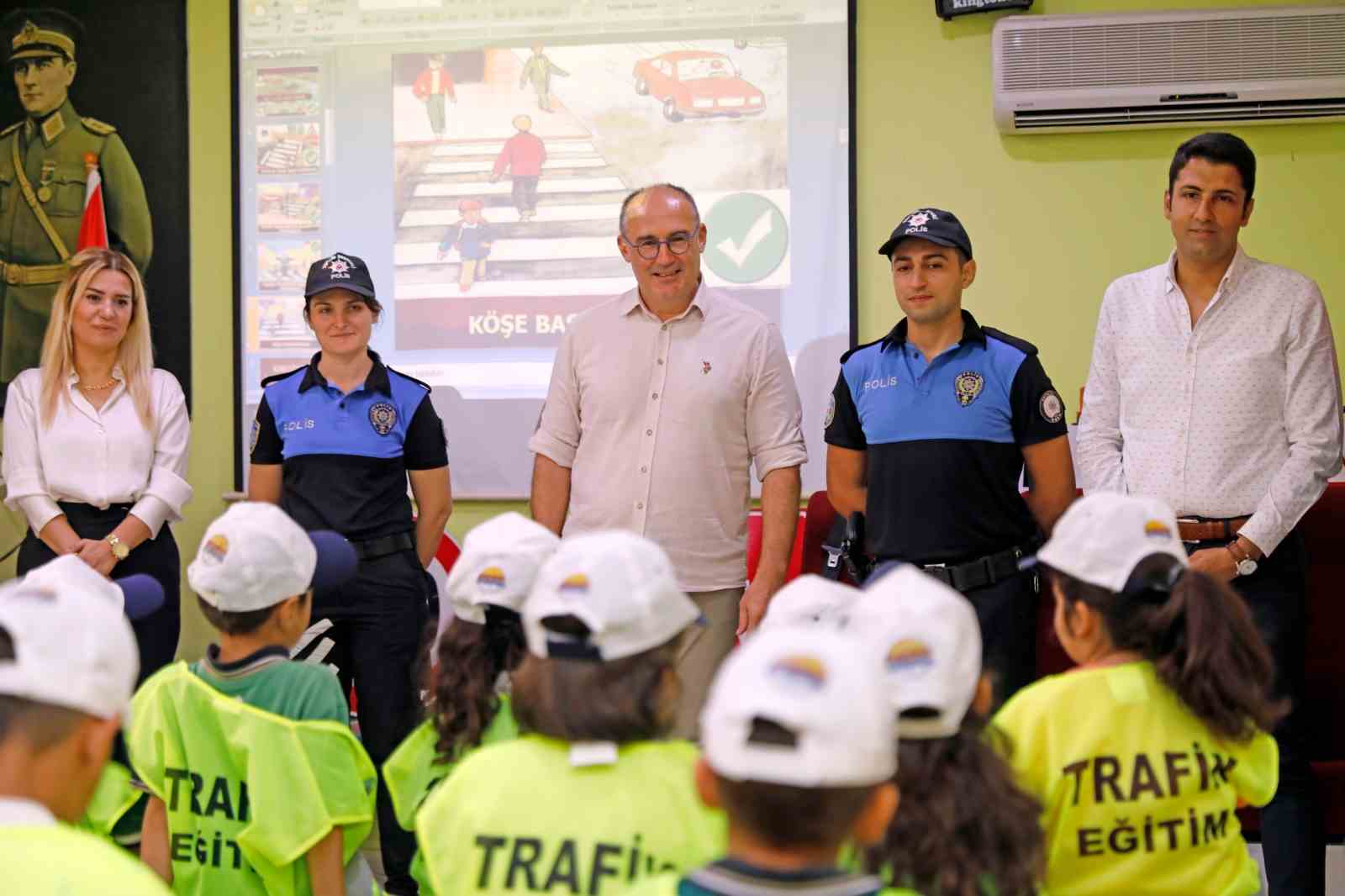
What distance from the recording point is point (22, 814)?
45.5 inches

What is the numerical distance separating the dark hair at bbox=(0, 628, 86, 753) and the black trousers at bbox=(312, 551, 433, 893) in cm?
186

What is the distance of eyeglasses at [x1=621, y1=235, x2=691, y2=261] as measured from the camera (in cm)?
308

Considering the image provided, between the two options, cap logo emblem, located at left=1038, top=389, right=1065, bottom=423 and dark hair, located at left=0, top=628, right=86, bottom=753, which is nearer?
dark hair, located at left=0, top=628, right=86, bottom=753

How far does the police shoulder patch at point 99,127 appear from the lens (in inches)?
189

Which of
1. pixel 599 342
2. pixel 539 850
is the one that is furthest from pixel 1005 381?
pixel 539 850

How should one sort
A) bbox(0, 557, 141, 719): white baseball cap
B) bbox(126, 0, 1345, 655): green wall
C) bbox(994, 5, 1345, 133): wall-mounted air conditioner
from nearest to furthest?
bbox(0, 557, 141, 719): white baseball cap → bbox(994, 5, 1345, 133): wall-mounted air conditioner → bbox(126, 0, 1345, 655): green wall

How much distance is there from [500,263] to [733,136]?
897 mm

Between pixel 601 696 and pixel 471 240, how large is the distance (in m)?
3.38

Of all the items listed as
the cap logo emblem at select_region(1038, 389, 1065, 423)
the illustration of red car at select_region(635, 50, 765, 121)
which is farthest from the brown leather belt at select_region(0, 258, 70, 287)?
the cap logo emblem at select_region(1038, 389, 1065, 423)

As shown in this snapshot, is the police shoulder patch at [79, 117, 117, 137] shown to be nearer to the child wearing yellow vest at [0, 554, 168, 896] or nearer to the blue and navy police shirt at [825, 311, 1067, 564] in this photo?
the blue and navy police shirt at [825, 311, 1067, 564]

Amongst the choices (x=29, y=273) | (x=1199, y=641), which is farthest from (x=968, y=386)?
(x=29, y=273)

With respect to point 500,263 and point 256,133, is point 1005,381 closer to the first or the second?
point 500,263

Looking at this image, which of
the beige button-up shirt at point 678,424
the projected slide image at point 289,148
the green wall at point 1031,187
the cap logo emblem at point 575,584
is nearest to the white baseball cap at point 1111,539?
the cap logo emblem at point 575,584

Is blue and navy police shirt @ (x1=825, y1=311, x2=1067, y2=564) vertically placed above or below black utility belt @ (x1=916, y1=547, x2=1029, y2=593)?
above
